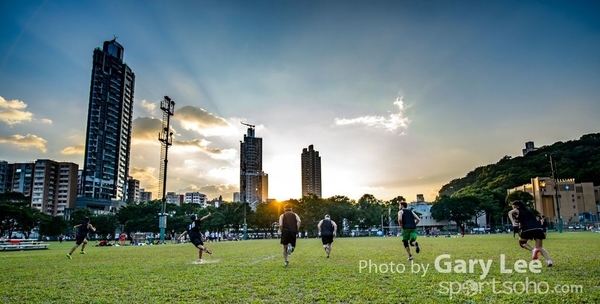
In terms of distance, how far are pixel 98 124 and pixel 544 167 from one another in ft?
549

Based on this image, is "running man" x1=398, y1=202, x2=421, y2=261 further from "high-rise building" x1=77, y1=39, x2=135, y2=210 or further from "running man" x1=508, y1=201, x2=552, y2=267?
"high-rise building" x1=77, y1=39, x2=135, y2=210

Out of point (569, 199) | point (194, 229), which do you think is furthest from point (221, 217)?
point (569, 199)

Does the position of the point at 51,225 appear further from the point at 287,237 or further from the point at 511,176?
the point at 511,176

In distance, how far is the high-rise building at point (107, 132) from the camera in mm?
145000

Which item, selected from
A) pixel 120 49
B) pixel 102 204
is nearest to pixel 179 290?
pixel 102 204

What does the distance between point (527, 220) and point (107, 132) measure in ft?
532

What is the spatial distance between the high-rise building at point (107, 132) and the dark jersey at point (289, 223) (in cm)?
14910

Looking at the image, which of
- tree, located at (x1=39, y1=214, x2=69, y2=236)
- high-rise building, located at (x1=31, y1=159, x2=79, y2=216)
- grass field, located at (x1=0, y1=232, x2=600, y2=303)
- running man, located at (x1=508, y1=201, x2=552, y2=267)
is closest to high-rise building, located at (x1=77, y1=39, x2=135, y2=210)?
high-rise building, located at (x1=31, y1=159, x2=79, y2=216)

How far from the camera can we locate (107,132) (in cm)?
15075

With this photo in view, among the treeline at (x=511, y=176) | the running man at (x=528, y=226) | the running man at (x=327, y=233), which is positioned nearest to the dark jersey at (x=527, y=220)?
the running man at (x=528, y=226)

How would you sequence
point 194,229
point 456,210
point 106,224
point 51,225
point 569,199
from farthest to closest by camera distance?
point 569,199
point 456,210
point 106,224
point 51,225
point 194,229

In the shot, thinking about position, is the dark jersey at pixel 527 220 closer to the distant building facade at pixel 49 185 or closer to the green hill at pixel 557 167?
the green hill at pixel 557 167

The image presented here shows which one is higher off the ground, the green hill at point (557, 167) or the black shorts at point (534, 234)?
the green hill at point (557, 167)

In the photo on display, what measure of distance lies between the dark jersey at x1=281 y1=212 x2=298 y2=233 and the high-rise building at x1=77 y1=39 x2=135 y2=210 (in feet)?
489
